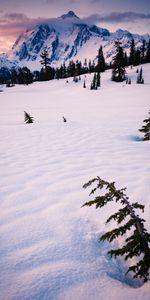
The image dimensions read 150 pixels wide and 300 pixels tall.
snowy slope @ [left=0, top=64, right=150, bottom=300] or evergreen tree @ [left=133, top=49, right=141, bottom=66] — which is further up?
evergreen tree @ [left=133, top=49, right=141, bottom=66]

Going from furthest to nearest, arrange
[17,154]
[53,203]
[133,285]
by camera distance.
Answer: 1. [17,154]
2. [53,203]
3. [133,285]

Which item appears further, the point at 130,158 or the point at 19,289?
the point at 130,158

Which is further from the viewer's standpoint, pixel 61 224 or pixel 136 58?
pixel 136 58

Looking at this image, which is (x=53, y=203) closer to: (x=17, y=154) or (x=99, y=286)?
(x=99, y=286)

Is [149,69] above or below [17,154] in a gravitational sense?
above

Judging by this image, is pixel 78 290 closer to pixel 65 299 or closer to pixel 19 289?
pixel 65 299

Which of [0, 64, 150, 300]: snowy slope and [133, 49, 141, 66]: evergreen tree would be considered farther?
[133, 49, 141, 66]: evergreen tree

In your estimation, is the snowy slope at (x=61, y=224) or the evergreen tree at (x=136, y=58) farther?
the evergreen tree at (x=136, y=58)

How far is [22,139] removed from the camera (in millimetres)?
8766

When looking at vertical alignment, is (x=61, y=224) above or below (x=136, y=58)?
below

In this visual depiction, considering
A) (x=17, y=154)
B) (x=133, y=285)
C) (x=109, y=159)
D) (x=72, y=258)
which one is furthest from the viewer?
(x=17, y=154)

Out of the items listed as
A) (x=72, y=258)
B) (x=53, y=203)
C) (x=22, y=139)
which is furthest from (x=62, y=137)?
(x=72, y=258)

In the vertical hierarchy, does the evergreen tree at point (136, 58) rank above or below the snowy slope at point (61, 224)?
above

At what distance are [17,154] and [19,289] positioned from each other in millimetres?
4907
